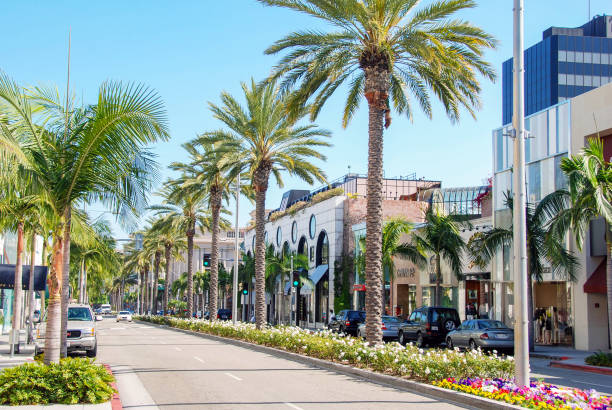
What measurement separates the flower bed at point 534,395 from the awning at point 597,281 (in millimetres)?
17863

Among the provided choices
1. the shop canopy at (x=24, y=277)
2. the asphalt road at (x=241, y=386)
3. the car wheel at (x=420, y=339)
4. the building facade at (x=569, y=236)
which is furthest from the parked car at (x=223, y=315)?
the asphalt road at (x=241, y=386)

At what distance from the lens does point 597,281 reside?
29875mm

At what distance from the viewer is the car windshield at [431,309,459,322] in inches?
1254

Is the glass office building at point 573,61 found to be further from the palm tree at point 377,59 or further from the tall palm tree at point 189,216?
the palm tree at point 377,59

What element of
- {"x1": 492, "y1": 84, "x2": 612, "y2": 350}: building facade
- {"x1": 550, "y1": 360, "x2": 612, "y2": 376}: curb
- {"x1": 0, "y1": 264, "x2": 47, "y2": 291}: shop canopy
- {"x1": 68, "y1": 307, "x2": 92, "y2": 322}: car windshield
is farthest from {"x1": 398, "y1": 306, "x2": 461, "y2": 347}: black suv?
{"x1": 0, "y1": 264, "x2": 47, "y2": 291}: shop canopy

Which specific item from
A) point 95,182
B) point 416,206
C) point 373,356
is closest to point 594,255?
point 373,356

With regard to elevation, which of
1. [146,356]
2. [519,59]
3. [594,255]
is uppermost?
[519,59]

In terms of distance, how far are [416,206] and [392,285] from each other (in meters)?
13.3

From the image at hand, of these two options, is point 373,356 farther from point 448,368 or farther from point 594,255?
point 594,255

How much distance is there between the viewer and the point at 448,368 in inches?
603

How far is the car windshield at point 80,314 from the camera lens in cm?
2467

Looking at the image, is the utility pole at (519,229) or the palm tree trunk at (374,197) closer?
the utility pole at (519,229)

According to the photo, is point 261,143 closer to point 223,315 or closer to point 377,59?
point 377,59

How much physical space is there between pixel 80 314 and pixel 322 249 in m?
37.8
